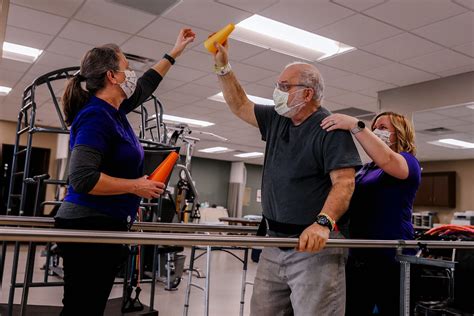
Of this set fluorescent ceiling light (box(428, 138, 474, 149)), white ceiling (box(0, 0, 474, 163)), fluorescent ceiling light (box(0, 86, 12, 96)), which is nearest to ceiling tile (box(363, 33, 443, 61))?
white ceiling (box(0, 0, 474, 163))

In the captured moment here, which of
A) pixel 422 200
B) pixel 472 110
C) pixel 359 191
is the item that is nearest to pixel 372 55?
pixel 472 110

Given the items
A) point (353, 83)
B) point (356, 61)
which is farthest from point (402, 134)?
point (353, 83)

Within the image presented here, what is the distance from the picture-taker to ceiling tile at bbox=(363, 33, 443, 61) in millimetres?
4402

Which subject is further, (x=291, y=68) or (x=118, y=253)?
(x=291, y=68)

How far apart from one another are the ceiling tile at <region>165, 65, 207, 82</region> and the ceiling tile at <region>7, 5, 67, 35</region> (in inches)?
64.1

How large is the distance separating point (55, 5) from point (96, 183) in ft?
11.3

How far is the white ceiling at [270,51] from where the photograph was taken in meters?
3.86

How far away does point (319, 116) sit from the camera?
155cm

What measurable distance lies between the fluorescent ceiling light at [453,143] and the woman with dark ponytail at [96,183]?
9497mm

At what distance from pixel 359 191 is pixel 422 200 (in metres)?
11.7

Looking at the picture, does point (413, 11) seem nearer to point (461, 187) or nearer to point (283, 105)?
point (283, 105)

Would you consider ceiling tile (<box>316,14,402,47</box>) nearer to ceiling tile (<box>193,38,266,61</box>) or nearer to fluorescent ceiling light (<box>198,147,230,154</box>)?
ceiling tile (<box>193,38,266,61</box>)

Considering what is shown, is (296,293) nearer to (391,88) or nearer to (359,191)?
(359,191)

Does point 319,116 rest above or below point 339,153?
above
